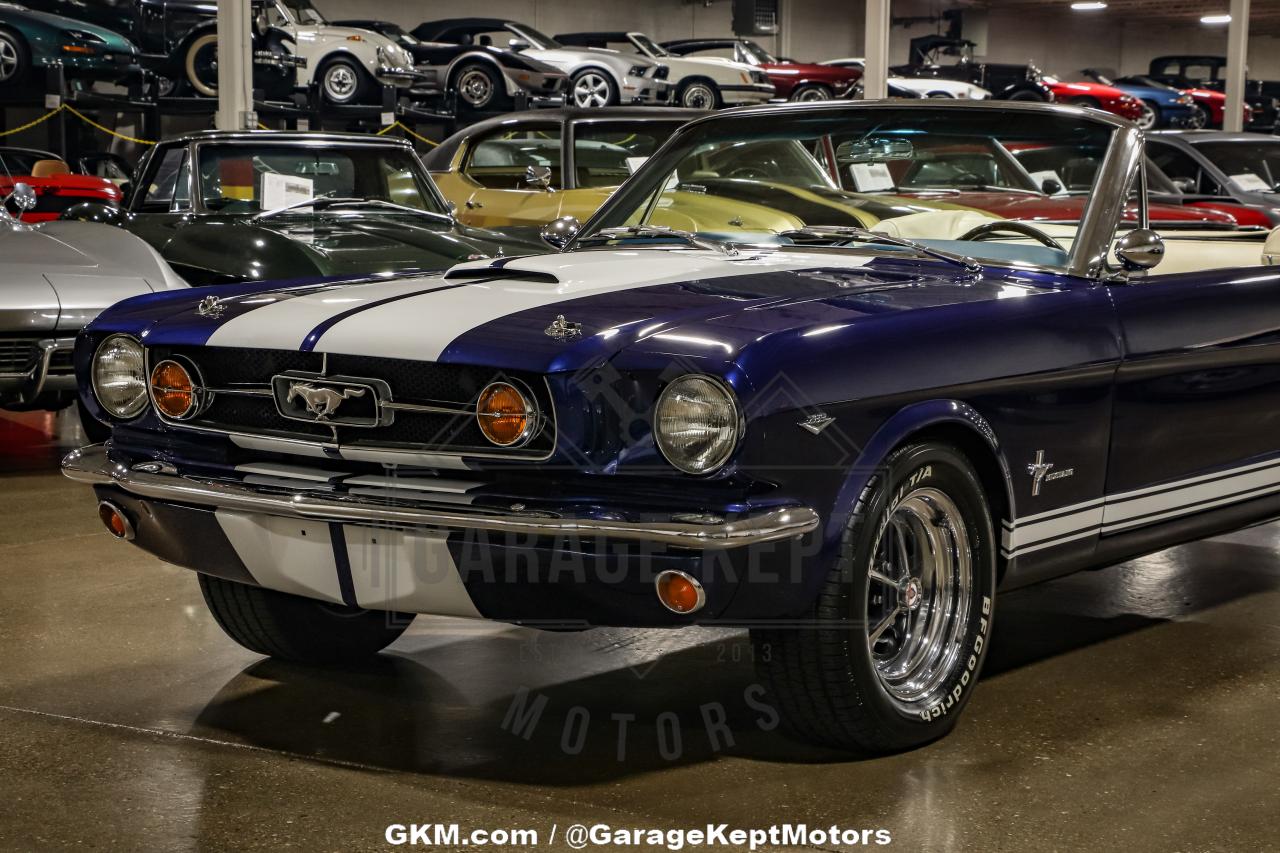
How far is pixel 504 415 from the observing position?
9.29 ft

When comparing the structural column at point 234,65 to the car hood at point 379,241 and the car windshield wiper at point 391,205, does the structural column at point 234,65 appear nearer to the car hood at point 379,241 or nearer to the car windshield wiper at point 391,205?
the car windshield wiper at point 391,205

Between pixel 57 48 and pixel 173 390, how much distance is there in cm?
1180

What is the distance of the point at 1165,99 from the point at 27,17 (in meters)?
15.5

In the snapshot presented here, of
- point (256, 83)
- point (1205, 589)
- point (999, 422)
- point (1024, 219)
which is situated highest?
point (256, 83)

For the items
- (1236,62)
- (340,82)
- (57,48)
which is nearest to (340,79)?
(340,82)

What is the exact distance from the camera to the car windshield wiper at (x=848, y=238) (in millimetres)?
3641

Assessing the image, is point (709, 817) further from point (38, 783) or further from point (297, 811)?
point (38, 783)

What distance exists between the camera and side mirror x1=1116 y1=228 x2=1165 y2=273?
353cm

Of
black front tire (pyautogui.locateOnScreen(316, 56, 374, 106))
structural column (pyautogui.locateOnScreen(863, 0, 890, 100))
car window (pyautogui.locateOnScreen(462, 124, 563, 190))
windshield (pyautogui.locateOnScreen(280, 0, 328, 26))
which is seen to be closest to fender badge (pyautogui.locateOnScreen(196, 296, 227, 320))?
car window (pyautogui.locateOnScreen(462, 124, 563, 190))

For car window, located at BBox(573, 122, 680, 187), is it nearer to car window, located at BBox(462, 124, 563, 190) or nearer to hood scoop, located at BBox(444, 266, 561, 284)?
car window, located at BBox(462, 124, 563, 190)

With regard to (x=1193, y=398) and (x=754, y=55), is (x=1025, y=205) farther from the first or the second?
(x=754, y=55)

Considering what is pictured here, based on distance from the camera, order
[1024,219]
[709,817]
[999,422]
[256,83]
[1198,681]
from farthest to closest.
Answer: [256,83], [1024,219], [1198,681], [999,422], [709,817]

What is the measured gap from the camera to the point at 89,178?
561 inches

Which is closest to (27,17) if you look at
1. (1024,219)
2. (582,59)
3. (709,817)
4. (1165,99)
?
(582,59)
